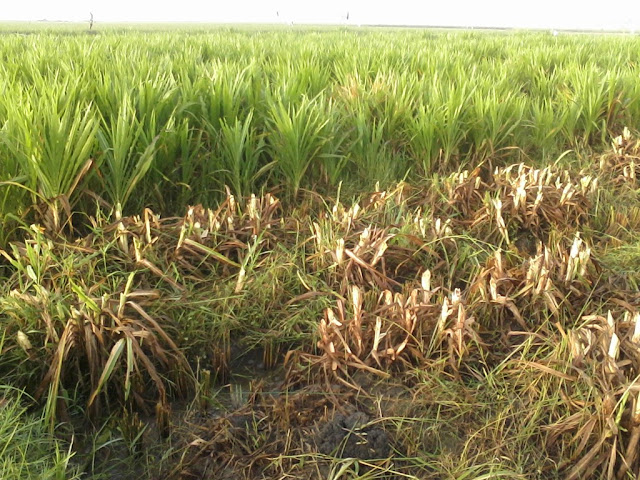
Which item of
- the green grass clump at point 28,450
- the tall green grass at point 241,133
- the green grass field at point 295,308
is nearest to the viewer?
the green grass clump at point 28,450

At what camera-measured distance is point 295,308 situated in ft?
5.61

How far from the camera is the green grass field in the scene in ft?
4.07

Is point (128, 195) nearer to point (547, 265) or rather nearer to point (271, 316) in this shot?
point (271, 316)

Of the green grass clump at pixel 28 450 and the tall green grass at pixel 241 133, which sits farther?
the tall green grass at pixel 241 133

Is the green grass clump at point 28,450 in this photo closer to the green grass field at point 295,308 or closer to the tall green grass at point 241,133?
the green grass field at point 295,308

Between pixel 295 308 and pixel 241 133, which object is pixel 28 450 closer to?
pixel 295 308

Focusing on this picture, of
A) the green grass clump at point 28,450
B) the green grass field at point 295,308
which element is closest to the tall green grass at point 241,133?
the green grass field at point 295,308

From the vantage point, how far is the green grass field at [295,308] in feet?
4.07

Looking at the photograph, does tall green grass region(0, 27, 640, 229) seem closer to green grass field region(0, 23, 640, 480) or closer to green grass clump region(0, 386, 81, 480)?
green grass field region(0, 23, 640, 480)

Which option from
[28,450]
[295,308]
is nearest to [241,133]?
[295,308]

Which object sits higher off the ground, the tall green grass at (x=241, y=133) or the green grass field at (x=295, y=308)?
the tall green grass at (x=241, y=133)

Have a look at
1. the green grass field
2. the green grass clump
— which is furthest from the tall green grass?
the green grass clump

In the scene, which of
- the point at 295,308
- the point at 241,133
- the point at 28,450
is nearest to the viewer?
the point at 28,450

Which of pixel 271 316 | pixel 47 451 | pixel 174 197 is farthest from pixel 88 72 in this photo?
pixel 47 451
